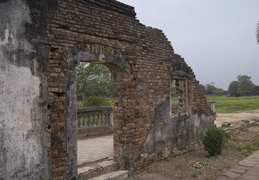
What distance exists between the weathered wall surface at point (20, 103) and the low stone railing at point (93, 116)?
4528 millimetres

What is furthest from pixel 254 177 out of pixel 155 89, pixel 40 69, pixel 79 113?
pixel 79 113

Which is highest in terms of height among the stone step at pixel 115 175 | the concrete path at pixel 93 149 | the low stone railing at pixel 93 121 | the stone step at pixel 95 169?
the low stone railing at pixel 93 121

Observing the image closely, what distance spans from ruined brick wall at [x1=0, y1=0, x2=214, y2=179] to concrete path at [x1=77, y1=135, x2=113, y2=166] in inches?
27.9

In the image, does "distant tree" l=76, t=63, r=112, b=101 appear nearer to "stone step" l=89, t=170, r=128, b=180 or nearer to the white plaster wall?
"stone step" l=89, t=170, r=128, b=180

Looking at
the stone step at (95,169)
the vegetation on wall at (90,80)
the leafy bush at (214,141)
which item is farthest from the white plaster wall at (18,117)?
the vegetation on wall at (90,80)

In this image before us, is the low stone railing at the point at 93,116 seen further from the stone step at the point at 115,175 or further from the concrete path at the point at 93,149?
the stone step at the point at 115,175

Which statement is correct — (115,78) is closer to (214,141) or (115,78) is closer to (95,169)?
(95,169)

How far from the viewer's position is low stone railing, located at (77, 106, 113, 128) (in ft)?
29.7

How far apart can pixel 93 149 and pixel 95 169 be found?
6.43 feet

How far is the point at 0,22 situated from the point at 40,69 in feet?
3.08

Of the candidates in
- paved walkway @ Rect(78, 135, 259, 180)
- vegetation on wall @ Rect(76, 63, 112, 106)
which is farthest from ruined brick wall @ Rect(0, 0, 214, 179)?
vegetation on wall @ Rect(76, 63, 112, 106)

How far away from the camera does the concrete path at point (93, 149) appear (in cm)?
628

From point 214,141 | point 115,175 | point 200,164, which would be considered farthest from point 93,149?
point 214,141

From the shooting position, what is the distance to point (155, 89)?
271 inches
